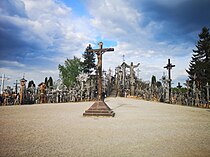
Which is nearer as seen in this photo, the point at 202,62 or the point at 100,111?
the point at 100,111

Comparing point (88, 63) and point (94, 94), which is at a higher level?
point (88, 63)

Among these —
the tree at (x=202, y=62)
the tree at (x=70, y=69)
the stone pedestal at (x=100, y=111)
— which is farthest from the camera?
the tree at (x=70, y=69)

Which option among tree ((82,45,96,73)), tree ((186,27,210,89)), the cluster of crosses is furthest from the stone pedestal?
tree ((82,45,96,73))

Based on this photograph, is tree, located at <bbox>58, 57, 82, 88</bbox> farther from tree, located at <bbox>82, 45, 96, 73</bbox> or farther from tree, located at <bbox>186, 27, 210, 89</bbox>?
tree, located at <bbox>186, 27, 210, 89</bbox>

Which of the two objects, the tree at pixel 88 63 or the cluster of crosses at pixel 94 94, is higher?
the tree at pixel 88 63

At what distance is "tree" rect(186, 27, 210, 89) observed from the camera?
868 inches

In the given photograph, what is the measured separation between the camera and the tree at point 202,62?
22.0m

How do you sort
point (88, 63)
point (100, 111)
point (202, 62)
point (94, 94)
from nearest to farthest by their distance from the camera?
point (100, 111) < point (202, 62) < point (94, 94) < point (88, 63)

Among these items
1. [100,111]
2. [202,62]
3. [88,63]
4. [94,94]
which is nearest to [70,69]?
[88,63]

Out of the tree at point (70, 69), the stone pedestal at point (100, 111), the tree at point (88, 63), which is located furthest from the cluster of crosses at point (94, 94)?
the tree at point (70, 69)

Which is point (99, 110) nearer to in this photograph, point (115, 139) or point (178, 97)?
point (115, 139)

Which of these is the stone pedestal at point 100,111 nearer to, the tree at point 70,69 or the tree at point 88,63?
the tree at point 88,63

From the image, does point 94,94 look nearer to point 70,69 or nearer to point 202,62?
point 202,62

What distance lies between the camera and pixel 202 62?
2350 centimetres
